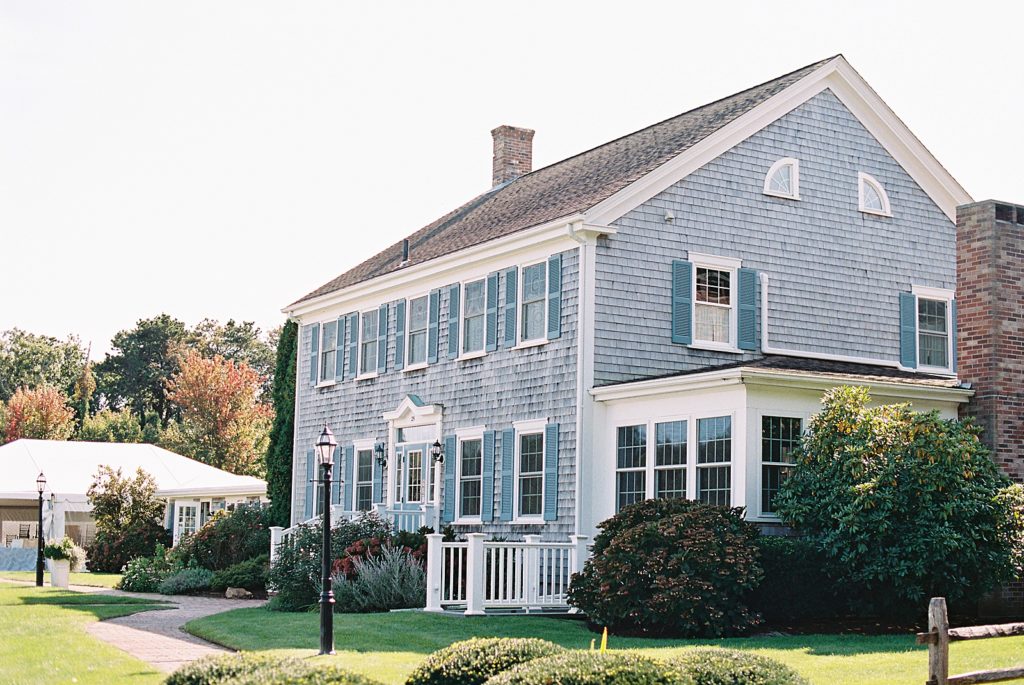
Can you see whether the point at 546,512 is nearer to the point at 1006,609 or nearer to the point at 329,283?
the point at 1006,609

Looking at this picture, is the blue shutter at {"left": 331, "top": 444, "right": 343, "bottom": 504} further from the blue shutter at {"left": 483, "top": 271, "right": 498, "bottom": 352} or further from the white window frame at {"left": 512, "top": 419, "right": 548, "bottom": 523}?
the white window frame at {"left": 512, "top": 419, "right": 548, "bottom": 523}

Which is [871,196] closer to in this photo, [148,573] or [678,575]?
[678,575]

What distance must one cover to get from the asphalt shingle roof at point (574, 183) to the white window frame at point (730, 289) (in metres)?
1.79

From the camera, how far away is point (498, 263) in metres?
23.6

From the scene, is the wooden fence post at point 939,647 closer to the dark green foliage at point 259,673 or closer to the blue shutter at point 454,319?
the dark green foliage at point 259,673

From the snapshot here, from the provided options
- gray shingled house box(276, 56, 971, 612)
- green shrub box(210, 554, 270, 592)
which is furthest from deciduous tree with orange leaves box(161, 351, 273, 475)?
gray shingled house box(276, 56, 971, 612)

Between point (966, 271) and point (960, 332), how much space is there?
883mm

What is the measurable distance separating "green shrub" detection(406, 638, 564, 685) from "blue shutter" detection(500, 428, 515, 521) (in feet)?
40.3

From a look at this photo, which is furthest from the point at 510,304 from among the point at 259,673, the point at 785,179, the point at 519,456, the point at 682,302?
the point at 259,673

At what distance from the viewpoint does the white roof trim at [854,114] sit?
2169cm

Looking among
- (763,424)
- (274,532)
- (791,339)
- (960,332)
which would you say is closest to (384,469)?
(274,532)

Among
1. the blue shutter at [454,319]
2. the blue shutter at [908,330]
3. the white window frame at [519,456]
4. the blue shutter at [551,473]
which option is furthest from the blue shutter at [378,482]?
the blue shutter at [908,330]

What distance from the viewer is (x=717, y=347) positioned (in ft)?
72.8

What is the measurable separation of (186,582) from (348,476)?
164 inches
